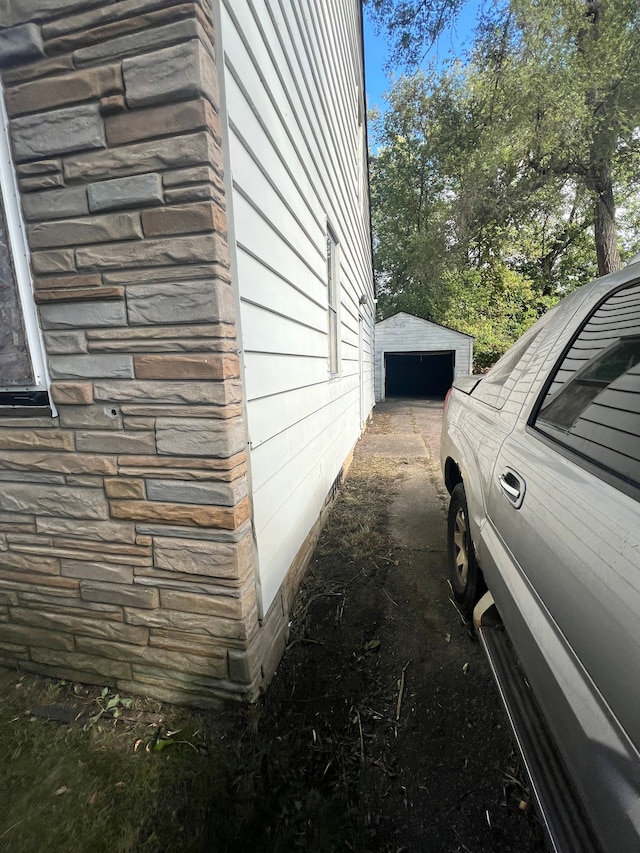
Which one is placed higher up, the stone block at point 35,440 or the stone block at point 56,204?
the stone block at point 56,204

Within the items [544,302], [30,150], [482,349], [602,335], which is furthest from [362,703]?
[544,302]

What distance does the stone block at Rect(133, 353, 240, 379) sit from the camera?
155 cm

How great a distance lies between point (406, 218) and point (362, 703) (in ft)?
89.7

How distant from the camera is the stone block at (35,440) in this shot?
1744mm

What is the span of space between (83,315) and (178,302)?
0.43 meters

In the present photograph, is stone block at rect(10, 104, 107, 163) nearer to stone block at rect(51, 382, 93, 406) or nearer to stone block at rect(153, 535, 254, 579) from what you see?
stone block at rect(51, 382, 93, 406)

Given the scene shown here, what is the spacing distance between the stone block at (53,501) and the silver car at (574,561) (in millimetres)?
1688

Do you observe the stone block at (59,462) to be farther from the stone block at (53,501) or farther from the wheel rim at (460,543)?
the wheel rim at (460,543)

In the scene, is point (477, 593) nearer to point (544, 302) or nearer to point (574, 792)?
point (574, 792)

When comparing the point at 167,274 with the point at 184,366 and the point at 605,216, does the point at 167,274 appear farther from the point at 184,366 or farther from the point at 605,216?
the point at 605,216

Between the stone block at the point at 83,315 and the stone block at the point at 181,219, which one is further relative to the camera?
the stone block at the point at 83,315

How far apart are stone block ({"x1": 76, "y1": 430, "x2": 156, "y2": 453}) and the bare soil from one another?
122 centimetres

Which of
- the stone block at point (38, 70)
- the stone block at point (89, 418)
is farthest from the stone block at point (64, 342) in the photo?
the stone block at point (38, 70)

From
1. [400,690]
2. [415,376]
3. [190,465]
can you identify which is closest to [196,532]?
[190,465]
